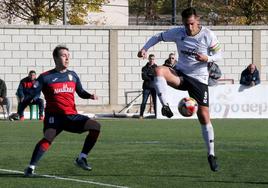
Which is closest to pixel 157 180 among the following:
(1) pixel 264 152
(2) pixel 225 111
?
(1) pixel 264 152

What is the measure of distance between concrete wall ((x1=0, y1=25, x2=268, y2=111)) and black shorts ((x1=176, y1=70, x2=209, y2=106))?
71.9ft

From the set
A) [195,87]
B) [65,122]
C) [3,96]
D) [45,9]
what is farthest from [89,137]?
[45,9]

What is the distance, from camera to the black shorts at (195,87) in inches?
511

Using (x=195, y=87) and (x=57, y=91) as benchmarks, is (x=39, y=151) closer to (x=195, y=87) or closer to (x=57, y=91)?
(x=57, y=91)

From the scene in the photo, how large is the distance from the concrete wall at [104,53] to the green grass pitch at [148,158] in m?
11.9

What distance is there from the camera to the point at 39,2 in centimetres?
5069

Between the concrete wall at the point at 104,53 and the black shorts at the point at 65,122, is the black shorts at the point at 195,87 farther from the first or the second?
the concrete wall at the point at 104,53

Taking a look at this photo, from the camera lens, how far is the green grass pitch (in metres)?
11.5

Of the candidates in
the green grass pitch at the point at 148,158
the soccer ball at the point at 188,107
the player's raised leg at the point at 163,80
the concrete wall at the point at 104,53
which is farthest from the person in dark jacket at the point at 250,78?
the player's raised leg at the point at 163,80

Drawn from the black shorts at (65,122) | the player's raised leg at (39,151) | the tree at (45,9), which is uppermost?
the tree at (45,9)

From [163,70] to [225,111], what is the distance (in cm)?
1560

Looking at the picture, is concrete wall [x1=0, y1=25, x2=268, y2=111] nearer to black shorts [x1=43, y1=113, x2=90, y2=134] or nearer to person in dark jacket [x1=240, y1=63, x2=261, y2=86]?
person in dark jacket [x1=240, y1=63, x2=261, y2=86]

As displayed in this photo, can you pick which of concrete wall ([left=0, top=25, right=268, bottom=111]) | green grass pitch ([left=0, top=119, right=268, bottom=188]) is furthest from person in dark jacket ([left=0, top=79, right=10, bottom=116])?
green grass pitch ([left=0, top=119, right=268, bottom=188])

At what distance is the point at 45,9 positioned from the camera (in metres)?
50.8
